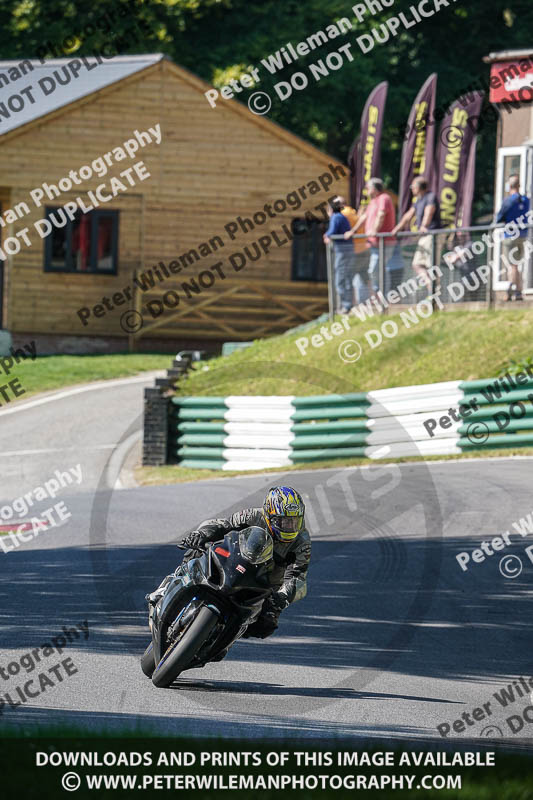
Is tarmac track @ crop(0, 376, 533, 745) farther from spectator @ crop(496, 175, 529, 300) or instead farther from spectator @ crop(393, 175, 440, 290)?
spectator @ crop(393, 175, 440, 290)

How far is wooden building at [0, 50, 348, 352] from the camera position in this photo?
32.5 m

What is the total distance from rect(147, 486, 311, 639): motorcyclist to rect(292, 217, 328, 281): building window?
87.3 ft

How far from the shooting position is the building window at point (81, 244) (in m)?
32.7

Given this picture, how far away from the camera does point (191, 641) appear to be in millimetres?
7371

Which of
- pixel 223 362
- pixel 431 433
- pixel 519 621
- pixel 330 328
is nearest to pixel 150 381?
pixel 223 362

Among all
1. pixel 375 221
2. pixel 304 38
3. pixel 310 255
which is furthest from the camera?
pixel 304 38

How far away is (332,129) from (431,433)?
2749 centimetres
